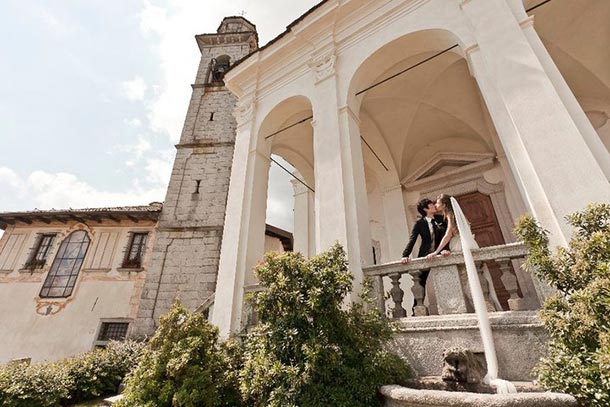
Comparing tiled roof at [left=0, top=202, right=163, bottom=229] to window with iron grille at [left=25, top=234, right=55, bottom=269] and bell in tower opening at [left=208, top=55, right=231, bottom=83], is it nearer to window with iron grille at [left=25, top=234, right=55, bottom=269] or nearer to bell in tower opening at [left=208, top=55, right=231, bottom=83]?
window with iron grille at [left=25, top=234, right=55, bottom=269]

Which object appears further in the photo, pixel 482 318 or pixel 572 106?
pixel 572 106

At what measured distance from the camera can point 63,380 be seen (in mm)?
5797

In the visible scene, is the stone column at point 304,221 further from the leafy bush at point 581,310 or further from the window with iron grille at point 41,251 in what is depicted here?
the window with iron grille at point 41,251

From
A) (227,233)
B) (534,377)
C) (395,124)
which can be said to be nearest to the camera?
(534,377)

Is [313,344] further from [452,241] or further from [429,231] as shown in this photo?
[429,231]

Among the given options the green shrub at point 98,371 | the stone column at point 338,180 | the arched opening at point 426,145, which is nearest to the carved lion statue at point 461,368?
the stone column at point 338,180

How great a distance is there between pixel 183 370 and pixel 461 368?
297 cm

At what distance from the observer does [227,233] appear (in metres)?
5.92

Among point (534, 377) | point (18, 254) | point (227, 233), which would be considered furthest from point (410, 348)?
point (18, 254)

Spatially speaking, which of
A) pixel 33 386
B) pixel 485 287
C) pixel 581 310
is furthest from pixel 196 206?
pixel 581 310

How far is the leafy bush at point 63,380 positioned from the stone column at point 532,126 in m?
8.77

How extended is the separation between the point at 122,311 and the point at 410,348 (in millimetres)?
11679

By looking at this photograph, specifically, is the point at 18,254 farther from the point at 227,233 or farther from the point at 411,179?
the point at 411,179

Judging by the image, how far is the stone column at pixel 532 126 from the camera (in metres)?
2.93
